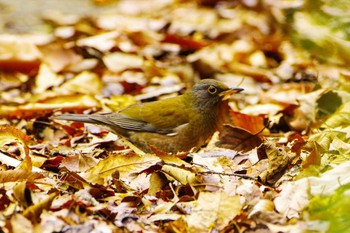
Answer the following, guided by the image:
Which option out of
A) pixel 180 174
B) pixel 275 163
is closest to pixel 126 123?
pixel 180 174

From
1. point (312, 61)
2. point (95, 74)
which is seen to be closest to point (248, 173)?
point (95, 74)

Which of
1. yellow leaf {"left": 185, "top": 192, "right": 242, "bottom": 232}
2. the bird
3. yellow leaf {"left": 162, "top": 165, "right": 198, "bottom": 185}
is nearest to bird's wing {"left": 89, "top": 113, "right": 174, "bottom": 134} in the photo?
the bird

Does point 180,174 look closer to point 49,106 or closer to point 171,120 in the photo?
point 171,120

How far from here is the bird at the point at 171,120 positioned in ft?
21.1

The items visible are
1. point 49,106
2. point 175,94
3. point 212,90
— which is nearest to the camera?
point 212,90

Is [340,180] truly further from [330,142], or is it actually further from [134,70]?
[134,70]

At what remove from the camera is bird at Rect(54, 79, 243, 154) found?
6.43 meters

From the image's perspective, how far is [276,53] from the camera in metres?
9.80

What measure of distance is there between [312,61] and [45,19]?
3921 millimetres

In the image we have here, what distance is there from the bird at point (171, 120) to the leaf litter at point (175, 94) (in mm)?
145

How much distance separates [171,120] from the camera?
652cm

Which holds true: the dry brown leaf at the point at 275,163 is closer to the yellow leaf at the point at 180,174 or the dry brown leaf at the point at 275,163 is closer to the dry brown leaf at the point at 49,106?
the yellow leaf at the point at 180,174

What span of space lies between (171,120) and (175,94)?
1.46 m

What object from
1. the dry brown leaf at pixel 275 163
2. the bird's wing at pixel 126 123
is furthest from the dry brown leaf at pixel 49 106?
the dry brown leaf at pixel 275 163
